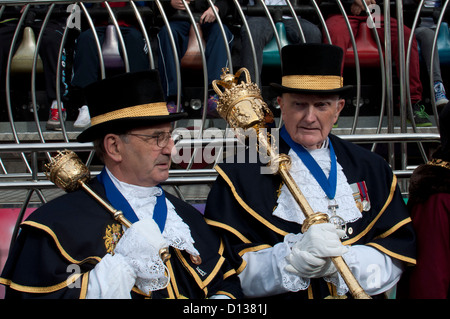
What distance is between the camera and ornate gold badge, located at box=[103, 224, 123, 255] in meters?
1.99

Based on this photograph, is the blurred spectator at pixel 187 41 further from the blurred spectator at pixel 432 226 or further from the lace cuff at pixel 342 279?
the lace cuff at pixel 342 279

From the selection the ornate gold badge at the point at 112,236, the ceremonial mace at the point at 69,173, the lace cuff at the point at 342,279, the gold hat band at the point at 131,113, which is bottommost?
the lace cuff at the point at 342,279

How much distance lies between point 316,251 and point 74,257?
0.89 m

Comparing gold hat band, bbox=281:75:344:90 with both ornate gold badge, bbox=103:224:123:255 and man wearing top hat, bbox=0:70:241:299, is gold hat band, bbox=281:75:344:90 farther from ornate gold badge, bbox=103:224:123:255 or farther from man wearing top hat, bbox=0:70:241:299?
ornate gold badge, bbox=103:224:123:255

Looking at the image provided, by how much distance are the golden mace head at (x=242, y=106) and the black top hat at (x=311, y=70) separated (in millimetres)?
133

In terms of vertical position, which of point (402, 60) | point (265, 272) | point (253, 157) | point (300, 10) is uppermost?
point (300, 10)

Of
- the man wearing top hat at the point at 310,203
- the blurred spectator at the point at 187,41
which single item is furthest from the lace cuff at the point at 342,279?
the blurred spectator at the point at 187,41

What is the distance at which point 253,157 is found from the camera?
7.90 ft

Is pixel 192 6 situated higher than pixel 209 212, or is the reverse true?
pixel 192 6

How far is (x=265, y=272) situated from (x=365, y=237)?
0.48m

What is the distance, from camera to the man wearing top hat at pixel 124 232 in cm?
188

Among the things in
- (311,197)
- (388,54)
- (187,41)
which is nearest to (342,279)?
(311,197)
